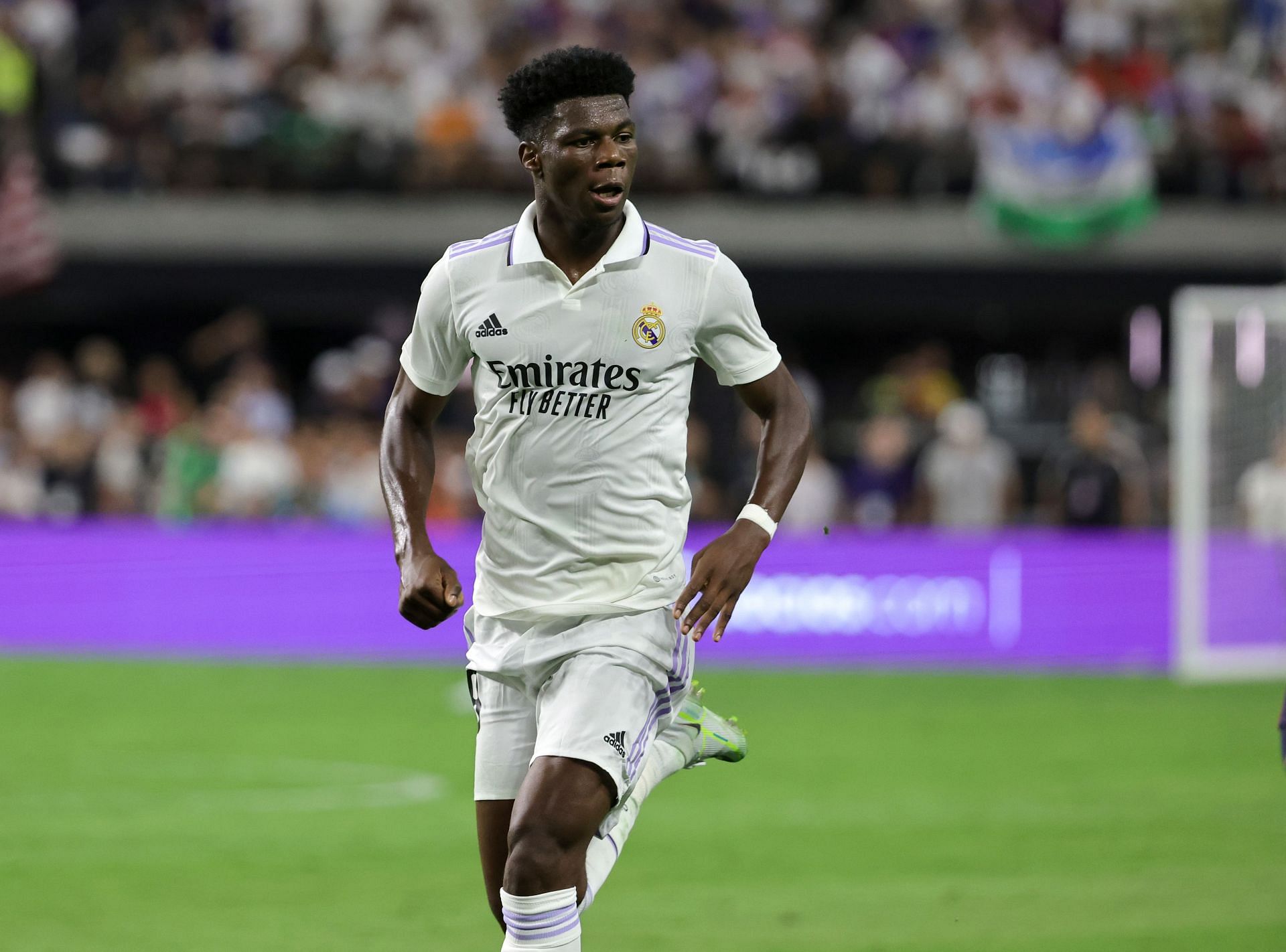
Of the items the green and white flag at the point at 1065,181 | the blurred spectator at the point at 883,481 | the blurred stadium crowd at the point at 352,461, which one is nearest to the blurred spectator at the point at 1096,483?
the blurred stadium crowd at the point at 352,461

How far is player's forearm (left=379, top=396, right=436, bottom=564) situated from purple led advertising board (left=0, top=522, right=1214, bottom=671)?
1094 cm

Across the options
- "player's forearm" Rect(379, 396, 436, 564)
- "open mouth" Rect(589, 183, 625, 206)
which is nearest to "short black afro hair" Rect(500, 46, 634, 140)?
"open mouth" Rect(589, 183, 625, 206)

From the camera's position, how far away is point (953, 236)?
23422 millimetres

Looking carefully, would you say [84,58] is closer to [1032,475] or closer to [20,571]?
[20,571]

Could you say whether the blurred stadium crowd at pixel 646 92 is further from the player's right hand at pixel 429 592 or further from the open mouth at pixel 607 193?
the player's right hand at pixel 429 592

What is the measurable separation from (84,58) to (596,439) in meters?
20.2

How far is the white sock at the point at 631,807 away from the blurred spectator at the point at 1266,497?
35.2ft

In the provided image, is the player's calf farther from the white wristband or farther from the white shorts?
the white wristband

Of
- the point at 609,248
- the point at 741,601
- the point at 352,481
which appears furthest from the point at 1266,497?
the point at 609,248

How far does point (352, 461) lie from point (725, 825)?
8.88 meters

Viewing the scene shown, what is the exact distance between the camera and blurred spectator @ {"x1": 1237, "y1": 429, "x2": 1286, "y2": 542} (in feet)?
49.7

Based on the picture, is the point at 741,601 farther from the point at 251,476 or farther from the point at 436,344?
the point at 436,344

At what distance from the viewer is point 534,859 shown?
4660mm

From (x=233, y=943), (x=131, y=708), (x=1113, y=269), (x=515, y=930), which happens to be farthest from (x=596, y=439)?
(x=1113, y=269)
